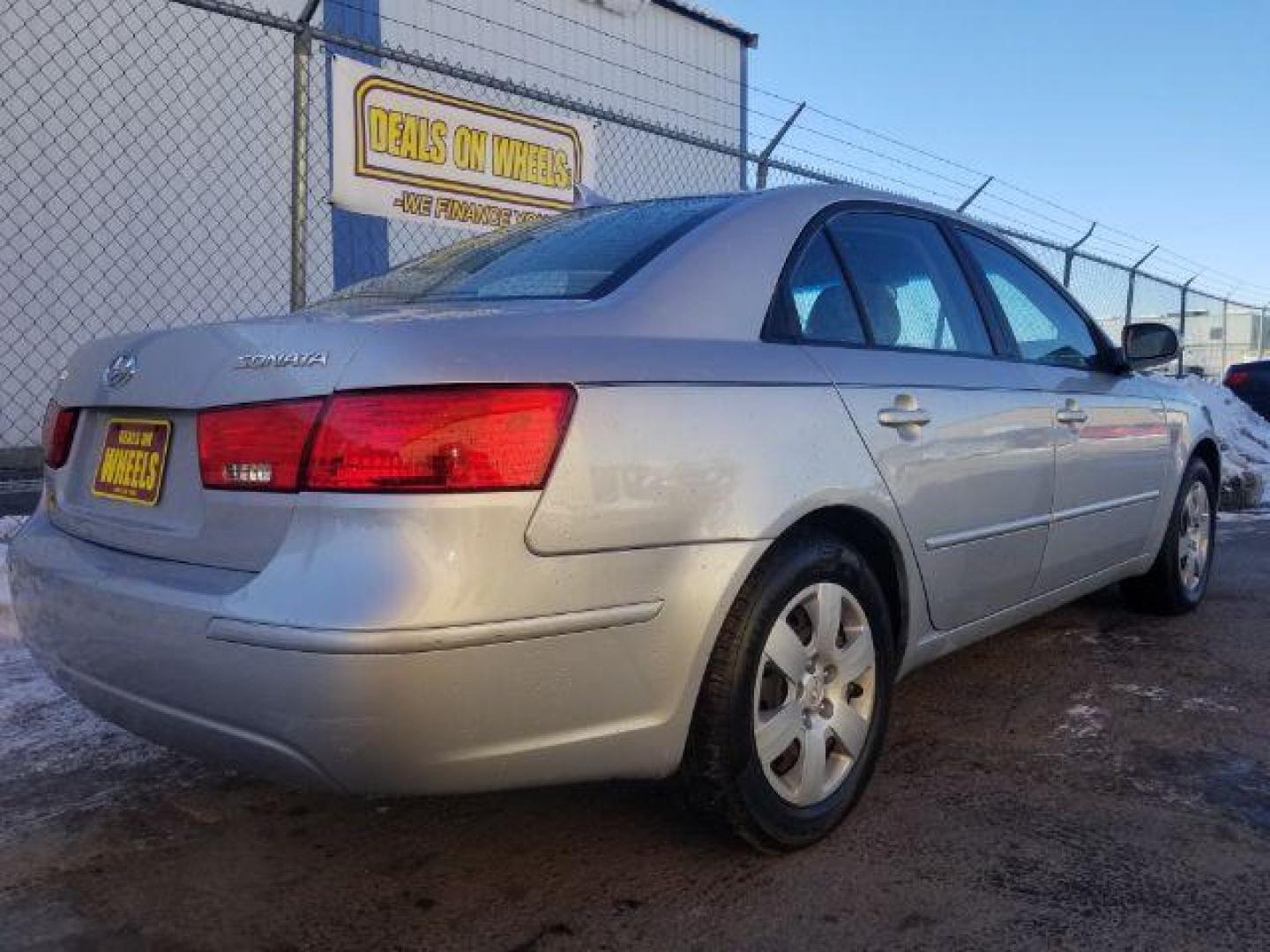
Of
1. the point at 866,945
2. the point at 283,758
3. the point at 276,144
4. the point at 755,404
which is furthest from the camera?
the point at 276,144

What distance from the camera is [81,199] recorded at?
25.3 ft

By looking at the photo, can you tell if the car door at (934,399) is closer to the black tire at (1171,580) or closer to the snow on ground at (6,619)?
the black tire at (1171,580)

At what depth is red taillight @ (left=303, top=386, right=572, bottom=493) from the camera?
1.90m

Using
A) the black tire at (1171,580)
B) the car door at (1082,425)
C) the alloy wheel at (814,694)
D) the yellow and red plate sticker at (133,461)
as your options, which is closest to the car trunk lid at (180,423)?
the yellow and red plate sticker at (133,461)

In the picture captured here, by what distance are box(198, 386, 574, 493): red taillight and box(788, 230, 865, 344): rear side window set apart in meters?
0.89

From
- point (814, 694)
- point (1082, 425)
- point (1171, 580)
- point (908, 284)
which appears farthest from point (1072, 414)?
point (814, 694)

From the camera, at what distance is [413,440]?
6.25 ft

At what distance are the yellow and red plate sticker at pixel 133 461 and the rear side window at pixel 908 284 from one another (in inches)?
68.8

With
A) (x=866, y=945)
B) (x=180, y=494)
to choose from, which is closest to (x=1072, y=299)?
(x=866, y=945)

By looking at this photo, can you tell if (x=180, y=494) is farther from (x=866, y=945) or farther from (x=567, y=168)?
(x=567, y=168)

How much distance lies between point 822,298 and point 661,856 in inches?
56.0

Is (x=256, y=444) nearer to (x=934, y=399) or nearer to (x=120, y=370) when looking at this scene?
(x=120, y=370)

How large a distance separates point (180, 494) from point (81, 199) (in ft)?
21.8

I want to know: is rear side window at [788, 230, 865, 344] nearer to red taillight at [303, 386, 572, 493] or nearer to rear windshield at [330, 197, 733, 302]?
rear windshield at [330, 197, 733, 302]
